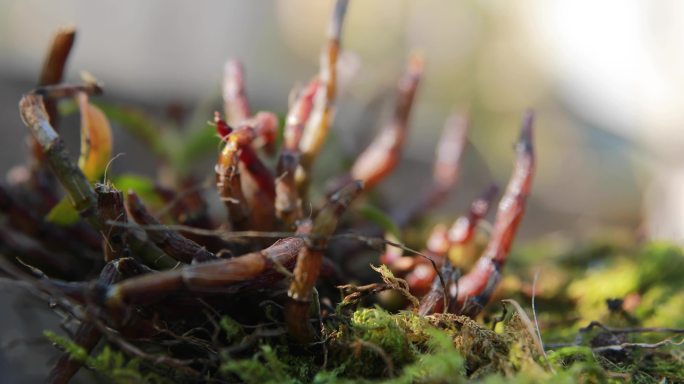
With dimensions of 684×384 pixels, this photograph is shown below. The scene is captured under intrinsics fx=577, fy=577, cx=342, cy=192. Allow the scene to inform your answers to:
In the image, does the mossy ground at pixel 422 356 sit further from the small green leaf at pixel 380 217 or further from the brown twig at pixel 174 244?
the small green leaf at pixel 380 217

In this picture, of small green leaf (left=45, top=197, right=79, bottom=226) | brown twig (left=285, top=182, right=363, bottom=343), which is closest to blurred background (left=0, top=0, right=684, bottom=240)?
small green leaf (left=45, top=197, right=79, bottom=226)

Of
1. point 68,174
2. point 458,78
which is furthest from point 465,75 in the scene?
point 68,174

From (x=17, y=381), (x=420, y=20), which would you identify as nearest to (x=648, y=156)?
(x=17, y=381)

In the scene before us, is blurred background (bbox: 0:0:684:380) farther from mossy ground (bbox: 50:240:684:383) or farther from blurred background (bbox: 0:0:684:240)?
mossy ground (bbox: 50:240:684:383)

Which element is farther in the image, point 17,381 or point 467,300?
point 17,381

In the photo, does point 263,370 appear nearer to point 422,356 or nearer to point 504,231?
point 422,356

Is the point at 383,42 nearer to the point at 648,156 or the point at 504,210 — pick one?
the point at 648,156

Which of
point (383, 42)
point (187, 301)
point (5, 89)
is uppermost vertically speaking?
point (187, 301)

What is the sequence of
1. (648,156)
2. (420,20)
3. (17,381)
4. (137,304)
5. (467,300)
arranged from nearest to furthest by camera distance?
(137,304), (467,300), (17,381), (648,156), (420,20)

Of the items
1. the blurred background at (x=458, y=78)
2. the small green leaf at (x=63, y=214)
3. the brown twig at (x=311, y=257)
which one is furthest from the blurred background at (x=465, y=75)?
the brown twig at (x=311, y=257)
